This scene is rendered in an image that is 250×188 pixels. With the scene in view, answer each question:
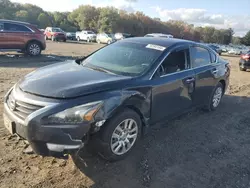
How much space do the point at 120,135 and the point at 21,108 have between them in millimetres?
Result: 1270

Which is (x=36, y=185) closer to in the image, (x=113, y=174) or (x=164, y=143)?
(x=113, y=174)

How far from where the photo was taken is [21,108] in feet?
10.3

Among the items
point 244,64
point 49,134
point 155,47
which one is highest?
point 155,47

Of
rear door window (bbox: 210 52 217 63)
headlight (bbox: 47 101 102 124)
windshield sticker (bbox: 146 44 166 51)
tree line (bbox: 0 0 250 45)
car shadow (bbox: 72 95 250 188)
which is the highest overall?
tree line (bbox: 0 0 250 45)

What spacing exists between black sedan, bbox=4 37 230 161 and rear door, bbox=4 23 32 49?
895cm

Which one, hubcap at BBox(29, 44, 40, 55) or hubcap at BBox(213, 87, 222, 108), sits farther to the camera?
hubcap at BBox(29, 44, 40, 55)

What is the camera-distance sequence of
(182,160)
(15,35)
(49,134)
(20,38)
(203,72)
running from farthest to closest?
1. (20,38)
2. (15,35)
3. (203,72)
4. (182,160)
5. (49,134)

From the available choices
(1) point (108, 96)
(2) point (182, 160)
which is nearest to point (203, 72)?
(2) point (182, 160)

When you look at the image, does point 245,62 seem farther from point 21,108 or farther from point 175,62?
point 21,108

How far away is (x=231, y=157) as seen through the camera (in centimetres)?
407

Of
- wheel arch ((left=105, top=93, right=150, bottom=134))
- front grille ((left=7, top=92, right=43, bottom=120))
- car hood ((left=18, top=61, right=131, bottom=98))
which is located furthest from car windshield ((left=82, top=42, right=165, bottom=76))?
front grille ((left=7, top=92, right=43, bottom=120))

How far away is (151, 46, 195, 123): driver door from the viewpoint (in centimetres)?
401

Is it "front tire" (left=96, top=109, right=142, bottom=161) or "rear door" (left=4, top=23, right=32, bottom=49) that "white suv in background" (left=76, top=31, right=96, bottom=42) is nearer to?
"rear door" (left=4, top=23, right=32, bottom=49)

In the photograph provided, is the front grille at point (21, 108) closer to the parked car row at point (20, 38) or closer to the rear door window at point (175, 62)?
the rear door window at point (175, 62)
